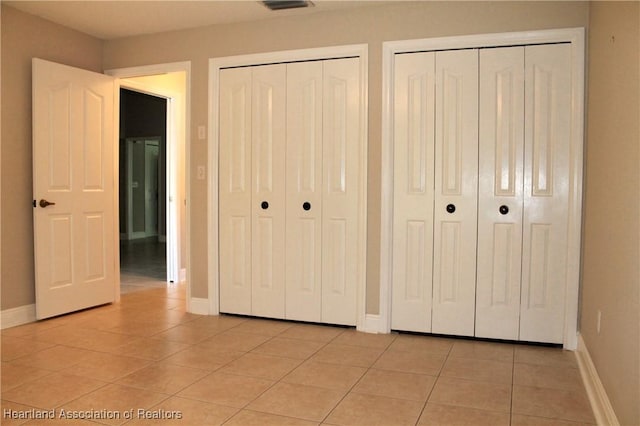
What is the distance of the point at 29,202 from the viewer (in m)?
4.01

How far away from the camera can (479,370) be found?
299cm

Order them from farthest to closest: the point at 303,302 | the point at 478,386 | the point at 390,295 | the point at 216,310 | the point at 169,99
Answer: the point at 169,99
the point at 216,310
the point at 303,302
the point at 390,295
the point at 478,386

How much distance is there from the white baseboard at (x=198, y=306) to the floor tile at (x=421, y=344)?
167 centimetres

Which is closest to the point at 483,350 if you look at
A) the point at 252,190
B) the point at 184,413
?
the point at 184,413

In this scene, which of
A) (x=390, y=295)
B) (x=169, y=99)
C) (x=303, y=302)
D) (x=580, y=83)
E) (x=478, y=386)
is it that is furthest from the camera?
(x=169, y=99)

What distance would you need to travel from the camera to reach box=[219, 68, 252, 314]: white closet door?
413 centimetres

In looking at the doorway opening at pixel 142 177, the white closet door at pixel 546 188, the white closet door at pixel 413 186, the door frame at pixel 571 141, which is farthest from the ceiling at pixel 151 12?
the doorway opening at pixel 142 177

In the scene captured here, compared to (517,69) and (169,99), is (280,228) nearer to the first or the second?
(517,69)

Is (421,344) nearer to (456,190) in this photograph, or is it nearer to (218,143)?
(456,190)

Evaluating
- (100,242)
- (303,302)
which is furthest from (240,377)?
(100,242)

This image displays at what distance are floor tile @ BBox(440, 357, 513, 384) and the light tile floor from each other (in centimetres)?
1

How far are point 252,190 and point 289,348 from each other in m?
1.37

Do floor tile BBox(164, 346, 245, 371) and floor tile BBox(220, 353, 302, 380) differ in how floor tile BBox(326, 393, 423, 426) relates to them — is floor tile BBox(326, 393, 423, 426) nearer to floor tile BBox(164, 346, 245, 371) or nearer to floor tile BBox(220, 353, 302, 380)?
floor tile BBox(220, 353, 302, 380)

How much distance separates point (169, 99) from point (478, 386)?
445 cm
